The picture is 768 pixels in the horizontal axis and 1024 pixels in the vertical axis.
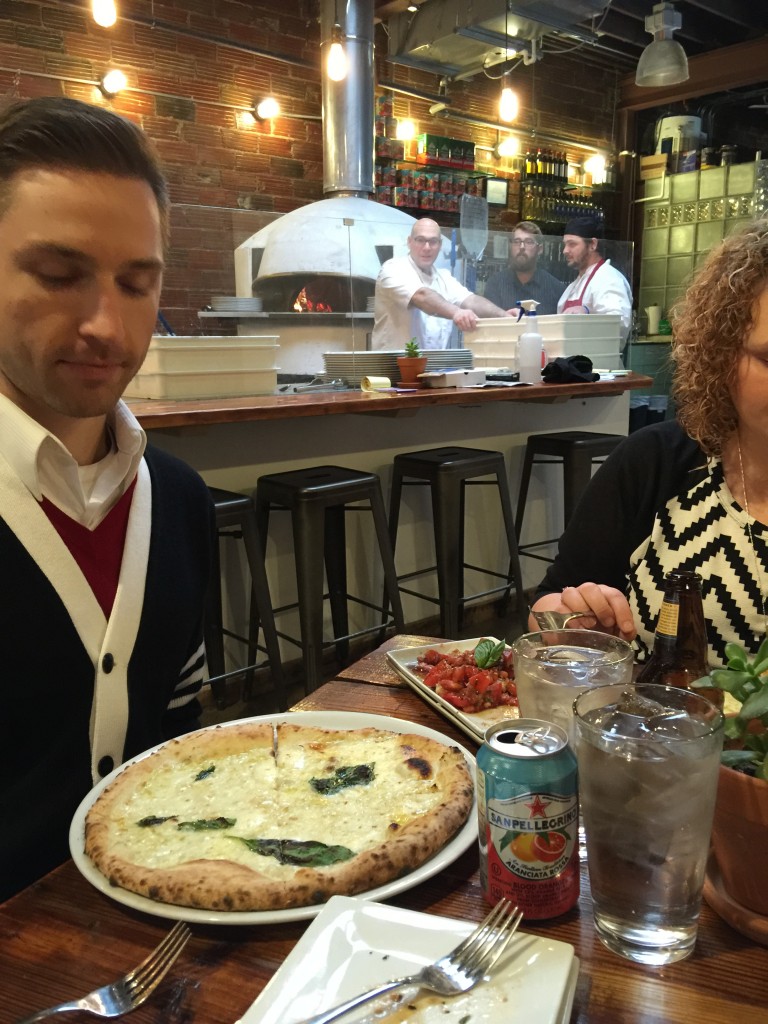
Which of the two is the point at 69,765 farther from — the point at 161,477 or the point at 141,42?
the point at 141,42

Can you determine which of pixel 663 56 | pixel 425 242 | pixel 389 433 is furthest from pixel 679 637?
pixel 663 56

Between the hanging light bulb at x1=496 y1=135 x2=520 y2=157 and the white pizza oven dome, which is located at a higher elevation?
the hanging light bulb at x1=496 y1=135 x2=520 y2=157

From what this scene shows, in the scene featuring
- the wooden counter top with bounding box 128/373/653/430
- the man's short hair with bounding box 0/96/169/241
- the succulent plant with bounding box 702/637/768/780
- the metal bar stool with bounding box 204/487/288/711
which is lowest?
the metal bar stool with bounding box 204/487/288/711

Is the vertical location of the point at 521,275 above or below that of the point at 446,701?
above

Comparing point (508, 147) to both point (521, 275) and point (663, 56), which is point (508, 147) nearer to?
point (663, 56)

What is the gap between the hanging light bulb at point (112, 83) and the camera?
5414mm

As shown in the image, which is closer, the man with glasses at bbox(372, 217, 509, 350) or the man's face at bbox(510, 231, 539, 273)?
the man with glasses at bbox(372, 217, 509, 350)

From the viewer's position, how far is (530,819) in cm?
69

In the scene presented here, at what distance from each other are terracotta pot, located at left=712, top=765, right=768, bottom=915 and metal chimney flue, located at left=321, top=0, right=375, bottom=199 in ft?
20.8

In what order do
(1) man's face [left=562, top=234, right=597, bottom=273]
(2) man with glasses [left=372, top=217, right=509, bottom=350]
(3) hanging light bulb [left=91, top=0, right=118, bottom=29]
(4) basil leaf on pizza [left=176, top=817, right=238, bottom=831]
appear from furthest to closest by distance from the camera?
(1) man's face [left=562, top=234, right=597, bottom=273], (2) man with glasses [left=372, top=217, right=509, bottom=350], (3) hanging light bulb [left=91, top=0, right=118, bottom=29], (4) basil leaf on pizza [left=176, top=817, right=238, bottom=831]

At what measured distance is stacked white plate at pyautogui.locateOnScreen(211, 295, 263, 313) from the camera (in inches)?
227

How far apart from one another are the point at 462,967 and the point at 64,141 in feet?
3.35

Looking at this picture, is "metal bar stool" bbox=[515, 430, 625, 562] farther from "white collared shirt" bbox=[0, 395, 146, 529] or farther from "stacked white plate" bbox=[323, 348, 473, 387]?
"white collared shirt" bbox=[0, 395, 146, 529]

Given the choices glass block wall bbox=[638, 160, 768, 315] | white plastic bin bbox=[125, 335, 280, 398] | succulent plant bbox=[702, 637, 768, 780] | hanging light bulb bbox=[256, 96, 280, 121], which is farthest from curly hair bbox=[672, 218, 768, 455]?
glass block wall bbox=[638, 160, 768, 315]
